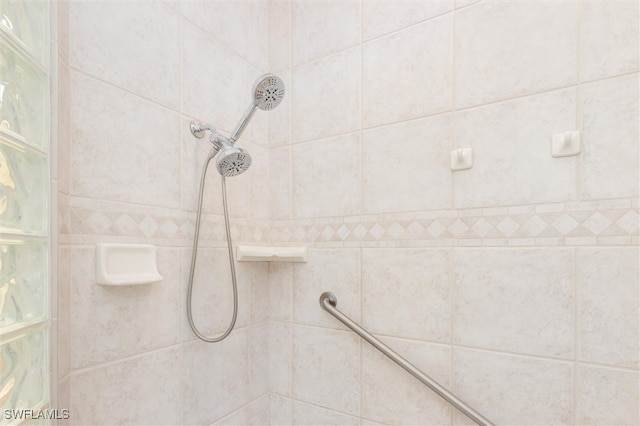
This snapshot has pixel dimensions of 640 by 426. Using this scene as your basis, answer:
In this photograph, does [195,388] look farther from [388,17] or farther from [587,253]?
[388,17]

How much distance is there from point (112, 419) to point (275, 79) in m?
1.05

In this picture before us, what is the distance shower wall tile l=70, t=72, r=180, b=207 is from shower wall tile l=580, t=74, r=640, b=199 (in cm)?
120

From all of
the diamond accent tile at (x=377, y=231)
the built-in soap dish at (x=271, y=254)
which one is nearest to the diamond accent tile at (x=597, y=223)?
the diamond accent tile at (x=377, y=231)

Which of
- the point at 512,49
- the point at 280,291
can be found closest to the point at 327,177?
the point at 280,291

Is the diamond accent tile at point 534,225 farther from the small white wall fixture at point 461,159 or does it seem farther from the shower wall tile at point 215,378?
the shower wall tile at point 215,378

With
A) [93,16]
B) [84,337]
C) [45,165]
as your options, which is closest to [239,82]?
[93,16]

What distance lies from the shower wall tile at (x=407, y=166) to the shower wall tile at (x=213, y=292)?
22.3 inches

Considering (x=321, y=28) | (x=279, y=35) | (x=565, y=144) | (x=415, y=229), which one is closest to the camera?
(x=565, y=144)

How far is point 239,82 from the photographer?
1.41 m

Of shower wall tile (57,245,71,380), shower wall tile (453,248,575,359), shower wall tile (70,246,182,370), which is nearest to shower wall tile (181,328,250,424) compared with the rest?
shower wall tile (70,246,182,370)

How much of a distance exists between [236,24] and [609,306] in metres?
1.55

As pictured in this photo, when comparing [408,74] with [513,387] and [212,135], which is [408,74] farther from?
[513,387]

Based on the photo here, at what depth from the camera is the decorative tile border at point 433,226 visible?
3.02 feet

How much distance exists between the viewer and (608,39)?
0.94 m
